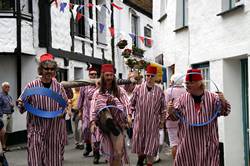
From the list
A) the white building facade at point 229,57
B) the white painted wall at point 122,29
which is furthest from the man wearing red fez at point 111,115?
the white painted wall at point 122,29

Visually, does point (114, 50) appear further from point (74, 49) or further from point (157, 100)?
point (157, 100)

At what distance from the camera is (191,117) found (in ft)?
21.1

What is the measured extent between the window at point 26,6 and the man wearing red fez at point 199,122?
11081 millimetres

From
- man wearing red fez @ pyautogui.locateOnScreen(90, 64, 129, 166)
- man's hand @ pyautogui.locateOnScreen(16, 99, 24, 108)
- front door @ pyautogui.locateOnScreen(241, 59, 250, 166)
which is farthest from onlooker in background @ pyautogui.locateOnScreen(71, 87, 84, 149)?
man's hand @ pyautogui.locateOnScreen(16, 99, 24, 108)

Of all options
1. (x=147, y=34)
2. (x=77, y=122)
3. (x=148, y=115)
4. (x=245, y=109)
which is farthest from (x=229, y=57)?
(x=147, y=34)

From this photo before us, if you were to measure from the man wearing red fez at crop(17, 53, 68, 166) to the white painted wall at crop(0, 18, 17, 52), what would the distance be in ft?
30.3

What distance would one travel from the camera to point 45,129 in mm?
7078

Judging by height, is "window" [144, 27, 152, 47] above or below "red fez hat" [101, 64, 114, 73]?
above

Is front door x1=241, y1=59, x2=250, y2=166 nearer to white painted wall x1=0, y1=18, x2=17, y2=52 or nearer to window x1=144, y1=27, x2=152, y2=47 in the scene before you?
white painted wall x1=0, y1=18, x2=17, y2=52

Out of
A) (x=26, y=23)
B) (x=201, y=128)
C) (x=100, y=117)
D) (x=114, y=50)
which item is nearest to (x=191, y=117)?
(x=201, y=128)

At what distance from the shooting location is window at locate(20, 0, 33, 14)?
16.6 metres

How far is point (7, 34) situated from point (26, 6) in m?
1.33

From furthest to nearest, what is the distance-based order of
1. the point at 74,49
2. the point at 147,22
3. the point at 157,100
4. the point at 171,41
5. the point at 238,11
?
the point at 147,22 < the point at 74,49 < the point at 171,41 < the point at 157,100 < the point at 238,11

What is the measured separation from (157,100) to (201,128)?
342cm
